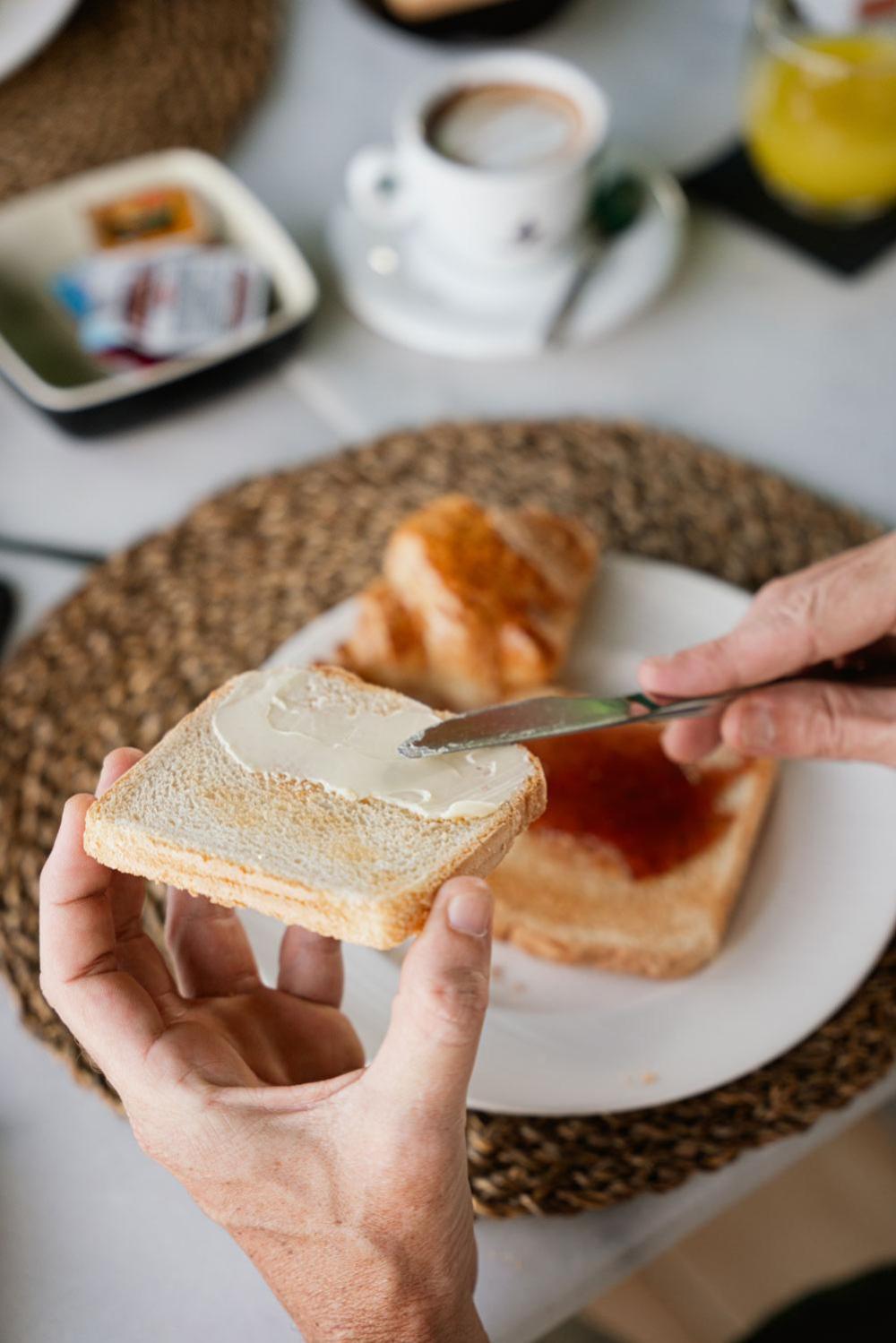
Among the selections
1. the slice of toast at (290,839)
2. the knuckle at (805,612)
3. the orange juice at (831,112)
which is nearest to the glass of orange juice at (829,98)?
the orange juice at (831,112)

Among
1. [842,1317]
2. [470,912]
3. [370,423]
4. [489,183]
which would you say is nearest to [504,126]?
[489,183]

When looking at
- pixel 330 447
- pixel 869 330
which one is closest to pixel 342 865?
pixel 330 447

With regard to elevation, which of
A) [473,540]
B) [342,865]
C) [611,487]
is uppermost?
[342,865]

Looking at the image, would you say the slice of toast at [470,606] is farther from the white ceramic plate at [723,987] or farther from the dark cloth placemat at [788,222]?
the dark cloth placemat at [788,222]

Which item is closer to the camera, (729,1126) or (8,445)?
(729,1126)

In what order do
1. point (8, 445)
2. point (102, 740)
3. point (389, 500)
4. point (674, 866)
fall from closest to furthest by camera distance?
point (674, 866)
point (102, 740)
point (389, 500)
point (8, 445)

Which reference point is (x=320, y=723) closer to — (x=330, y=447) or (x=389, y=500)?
(x=389, y=500)

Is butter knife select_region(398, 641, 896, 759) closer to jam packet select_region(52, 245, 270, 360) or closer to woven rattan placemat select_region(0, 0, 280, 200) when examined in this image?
jam packet select_region(52, 245, 270, 360)
